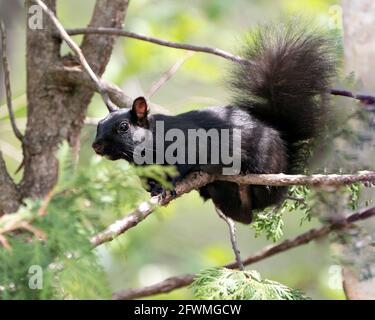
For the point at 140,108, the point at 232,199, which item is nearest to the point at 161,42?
the point at 140,108

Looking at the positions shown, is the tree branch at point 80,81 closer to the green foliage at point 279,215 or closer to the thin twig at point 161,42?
the thin twig at point 161,42

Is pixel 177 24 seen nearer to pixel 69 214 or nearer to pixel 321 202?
pixel 321 202

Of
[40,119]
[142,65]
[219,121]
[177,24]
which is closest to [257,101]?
[219,121]

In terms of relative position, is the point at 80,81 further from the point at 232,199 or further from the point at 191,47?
the point at 232,199

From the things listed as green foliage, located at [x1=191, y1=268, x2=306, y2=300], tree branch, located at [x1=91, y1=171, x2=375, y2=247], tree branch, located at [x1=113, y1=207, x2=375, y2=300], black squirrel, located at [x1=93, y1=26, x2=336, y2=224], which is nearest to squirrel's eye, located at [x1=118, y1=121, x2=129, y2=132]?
black squirrel, located at [x1=93, y1=26, x2=336, y2=224]

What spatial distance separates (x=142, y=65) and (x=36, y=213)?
314cm

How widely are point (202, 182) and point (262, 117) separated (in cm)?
49

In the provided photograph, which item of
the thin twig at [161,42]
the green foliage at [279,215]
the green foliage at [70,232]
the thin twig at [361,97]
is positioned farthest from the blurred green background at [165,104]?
the green foliage at [70,232]

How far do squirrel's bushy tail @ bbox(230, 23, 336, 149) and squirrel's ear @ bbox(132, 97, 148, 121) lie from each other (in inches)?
16.3

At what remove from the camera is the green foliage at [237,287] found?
1.89m

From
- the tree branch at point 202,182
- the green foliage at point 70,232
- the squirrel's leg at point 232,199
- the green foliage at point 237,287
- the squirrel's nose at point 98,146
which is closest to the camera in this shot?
the green foliage at point 70,232

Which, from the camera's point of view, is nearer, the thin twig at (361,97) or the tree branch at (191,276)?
the thin twig at (361,97)
